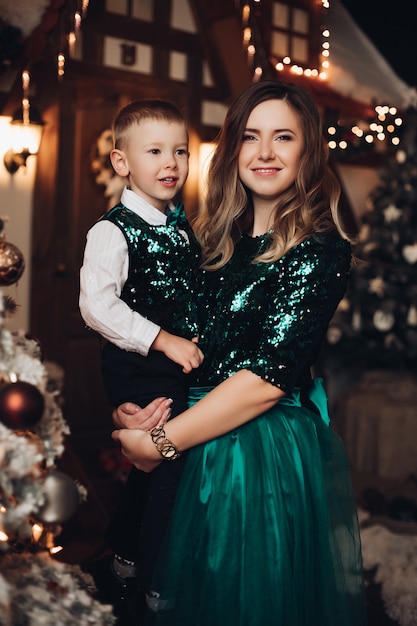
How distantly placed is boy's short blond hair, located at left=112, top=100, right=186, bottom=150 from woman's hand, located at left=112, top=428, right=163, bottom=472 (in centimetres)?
81

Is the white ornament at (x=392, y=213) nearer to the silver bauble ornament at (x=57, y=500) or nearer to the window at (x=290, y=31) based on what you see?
the window at (x=290, y=31)

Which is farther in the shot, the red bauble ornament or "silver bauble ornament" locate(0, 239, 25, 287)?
"silver bauble ornament" locate(0, 239, 25, 287)

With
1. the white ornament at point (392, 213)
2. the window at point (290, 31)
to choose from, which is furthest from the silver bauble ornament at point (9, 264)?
the white ornament at point (392, 213)

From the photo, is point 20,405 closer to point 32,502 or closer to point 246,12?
point 32,502

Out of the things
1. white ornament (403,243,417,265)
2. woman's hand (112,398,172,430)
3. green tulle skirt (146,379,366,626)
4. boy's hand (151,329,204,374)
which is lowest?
green tulle skirt (146,379,366,626)

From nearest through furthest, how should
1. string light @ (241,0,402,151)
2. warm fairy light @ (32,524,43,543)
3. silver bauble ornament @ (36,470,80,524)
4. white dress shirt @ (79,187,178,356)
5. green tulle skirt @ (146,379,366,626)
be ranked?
silver bauble ornament @ (36,470,80,524)
warm fairy light @ (32,524,43,543)
green tulle skirt @ (146,379,366,626)
white dress shirt @ (79,187,178,356)
string light @ (241,0,402,151)

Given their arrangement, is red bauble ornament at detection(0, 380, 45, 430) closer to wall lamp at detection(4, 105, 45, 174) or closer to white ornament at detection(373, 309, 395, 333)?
wall lamp at detection(4, 105, 45, 174)

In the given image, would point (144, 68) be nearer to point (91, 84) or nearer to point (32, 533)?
point (91, 84)

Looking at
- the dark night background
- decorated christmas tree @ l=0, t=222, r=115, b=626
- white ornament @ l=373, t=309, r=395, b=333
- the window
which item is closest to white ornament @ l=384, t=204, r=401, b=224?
white ornament @ l=373, t=309, r=395, b=333

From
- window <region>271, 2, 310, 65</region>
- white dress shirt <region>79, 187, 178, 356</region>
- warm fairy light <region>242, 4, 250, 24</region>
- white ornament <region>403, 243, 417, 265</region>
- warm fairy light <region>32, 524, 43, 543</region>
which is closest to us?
warm fairy light <region>32, 524, 43, 543</region>

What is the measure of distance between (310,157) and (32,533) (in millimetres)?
1135

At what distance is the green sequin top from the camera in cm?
178

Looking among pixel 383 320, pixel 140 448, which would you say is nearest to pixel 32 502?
pixel 140 448

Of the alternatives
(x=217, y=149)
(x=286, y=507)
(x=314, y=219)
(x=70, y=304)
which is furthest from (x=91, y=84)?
(x=286, y=507)
